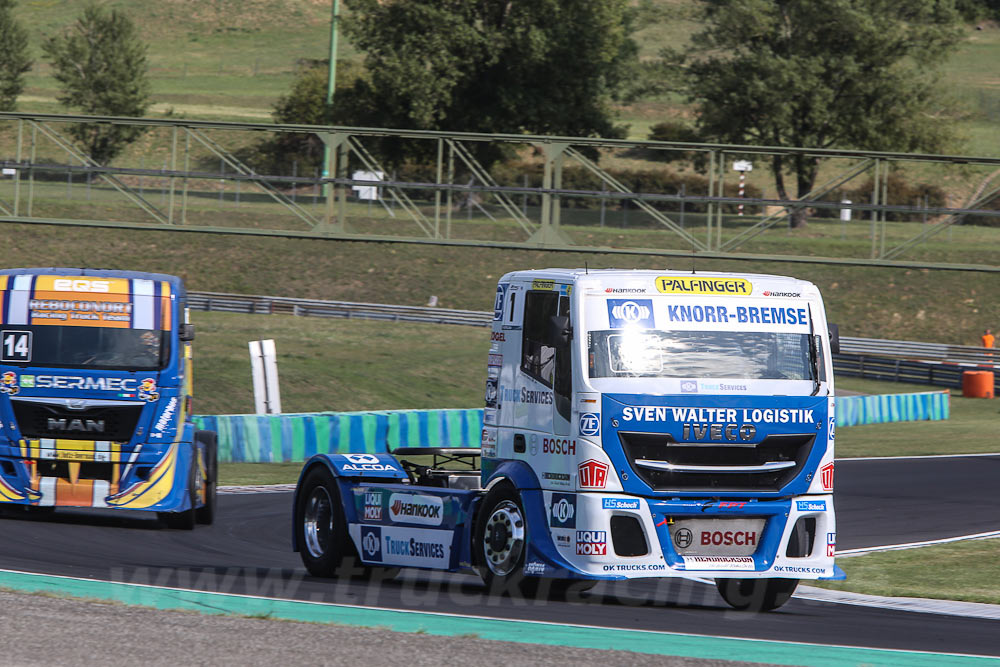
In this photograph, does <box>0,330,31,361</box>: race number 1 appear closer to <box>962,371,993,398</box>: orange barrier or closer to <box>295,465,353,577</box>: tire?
<box>295,465,353,577</box>: tire

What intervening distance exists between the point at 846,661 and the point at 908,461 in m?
18.5

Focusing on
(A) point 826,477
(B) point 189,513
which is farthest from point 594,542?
(B) point 189,513

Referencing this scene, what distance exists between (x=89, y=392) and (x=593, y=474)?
24.5ft

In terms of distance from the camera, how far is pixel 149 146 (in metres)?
83.2

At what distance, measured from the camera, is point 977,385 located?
136ft

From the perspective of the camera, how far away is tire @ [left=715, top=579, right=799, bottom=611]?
11039 mm

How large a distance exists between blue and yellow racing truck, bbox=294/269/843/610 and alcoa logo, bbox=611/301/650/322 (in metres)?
0.01

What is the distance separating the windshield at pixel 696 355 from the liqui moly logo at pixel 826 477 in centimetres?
69

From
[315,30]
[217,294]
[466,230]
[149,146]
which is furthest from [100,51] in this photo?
[315,30]

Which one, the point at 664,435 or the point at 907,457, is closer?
the point at 664,435

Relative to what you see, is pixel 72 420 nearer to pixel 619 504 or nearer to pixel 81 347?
pixel 81 347

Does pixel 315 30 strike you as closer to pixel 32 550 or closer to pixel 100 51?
pixel 100 51

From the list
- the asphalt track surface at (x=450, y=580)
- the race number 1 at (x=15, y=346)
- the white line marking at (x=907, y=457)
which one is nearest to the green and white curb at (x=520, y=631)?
the asphalt track surface at (x=450, y=580)

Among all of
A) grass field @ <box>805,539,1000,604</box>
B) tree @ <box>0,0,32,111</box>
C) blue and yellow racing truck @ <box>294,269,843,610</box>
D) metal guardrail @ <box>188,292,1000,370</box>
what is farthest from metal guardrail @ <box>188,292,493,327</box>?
blue and yellow racing truck @ <box>294,269,843,610</box>
